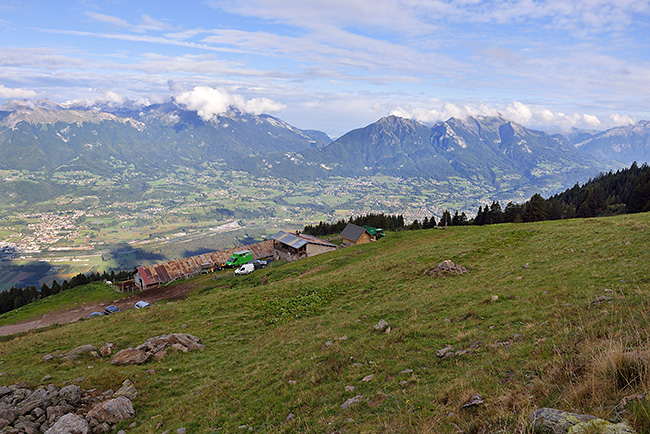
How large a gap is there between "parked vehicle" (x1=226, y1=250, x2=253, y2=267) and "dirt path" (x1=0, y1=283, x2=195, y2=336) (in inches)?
561

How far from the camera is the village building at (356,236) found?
61.3 meters

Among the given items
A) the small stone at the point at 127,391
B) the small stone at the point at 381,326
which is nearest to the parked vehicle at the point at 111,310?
the small stone at the point at 127,391

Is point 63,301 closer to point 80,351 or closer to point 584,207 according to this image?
point 80,351

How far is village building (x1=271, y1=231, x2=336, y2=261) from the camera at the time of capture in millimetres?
57656

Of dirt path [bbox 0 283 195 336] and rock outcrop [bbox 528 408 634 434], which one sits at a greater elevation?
rock outcrop [bbox 528 408 634 434]

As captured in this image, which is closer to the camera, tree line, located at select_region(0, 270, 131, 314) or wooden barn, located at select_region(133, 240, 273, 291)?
wooden barn, located at select_region(133, 240, 273, 291)

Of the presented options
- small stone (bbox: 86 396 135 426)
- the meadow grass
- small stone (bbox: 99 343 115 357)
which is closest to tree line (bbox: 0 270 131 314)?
the meadow grass

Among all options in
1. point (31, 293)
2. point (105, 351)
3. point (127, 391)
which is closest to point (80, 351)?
point (105, 351)

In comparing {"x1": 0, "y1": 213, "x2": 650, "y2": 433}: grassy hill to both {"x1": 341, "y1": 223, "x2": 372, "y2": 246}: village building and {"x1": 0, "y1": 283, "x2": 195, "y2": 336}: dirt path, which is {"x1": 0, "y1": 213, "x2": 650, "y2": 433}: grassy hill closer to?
{"x1": 0, "y1": 283, "x2": 195, "y2": 336}: dirt path

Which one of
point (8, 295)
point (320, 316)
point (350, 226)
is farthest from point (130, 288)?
point (320, 316)

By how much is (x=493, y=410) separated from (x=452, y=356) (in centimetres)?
470

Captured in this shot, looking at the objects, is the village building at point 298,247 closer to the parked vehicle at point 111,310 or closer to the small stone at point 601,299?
A: the parked vehicle at point 111,310

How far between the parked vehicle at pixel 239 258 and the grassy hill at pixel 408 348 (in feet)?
110

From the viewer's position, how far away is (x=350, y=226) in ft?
219
